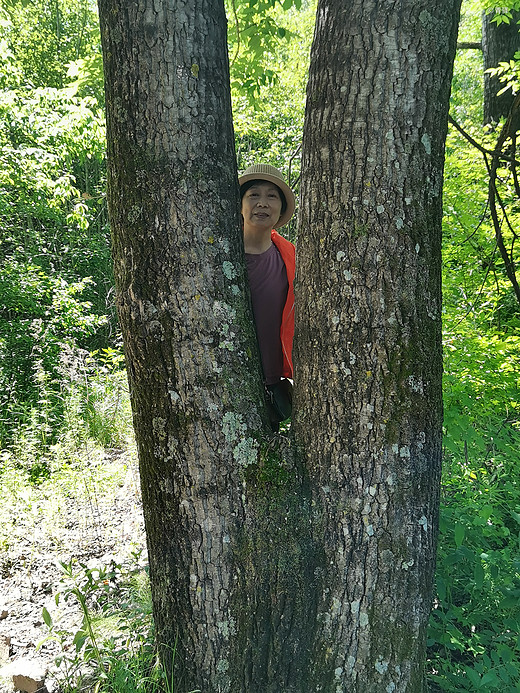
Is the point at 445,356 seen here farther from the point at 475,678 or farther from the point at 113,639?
the point at 113,639

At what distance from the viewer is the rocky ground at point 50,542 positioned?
260 centimetres

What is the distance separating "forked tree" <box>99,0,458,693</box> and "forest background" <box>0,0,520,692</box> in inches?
25.2

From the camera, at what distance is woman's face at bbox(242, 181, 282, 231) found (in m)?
2.82

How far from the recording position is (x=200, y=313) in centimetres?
196

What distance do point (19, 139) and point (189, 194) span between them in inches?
334

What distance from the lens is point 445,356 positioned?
421cm

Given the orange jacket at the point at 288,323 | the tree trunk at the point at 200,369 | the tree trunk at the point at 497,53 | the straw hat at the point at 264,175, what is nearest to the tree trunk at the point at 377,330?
the tree trunk at the point at 200,369

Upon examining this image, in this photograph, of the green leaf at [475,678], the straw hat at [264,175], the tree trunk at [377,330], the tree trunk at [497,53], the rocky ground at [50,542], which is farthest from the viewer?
the tree trunk at [497,53]

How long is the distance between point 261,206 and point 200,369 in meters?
1.20

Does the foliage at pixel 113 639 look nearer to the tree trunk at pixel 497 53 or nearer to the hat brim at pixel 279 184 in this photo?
the hat brim at pixel 279 184

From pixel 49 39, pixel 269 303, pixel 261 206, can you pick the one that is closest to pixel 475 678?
pixel 269 303

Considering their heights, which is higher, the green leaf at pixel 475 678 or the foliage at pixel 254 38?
the foliage at pixel 254 38

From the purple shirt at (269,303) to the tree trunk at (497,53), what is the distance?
5.01 meters

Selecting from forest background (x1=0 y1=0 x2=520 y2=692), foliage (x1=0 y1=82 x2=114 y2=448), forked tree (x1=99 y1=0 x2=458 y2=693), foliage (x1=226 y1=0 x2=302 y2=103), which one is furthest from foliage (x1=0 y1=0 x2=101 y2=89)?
forked tree (x1=99 y1=0 x2=458 y2=693)
